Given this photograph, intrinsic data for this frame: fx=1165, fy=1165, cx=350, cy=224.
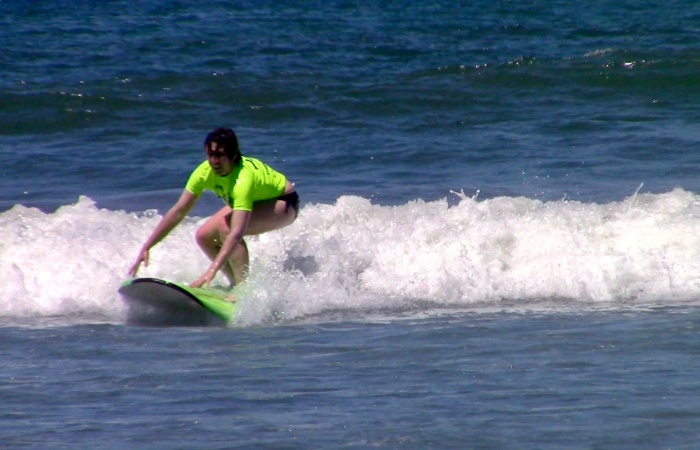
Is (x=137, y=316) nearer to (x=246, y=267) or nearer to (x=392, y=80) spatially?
(x=246, y=267)

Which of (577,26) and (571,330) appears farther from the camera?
(577,26)

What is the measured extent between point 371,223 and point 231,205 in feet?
7.88

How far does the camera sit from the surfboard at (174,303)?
7.55 m

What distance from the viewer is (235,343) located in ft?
23.3

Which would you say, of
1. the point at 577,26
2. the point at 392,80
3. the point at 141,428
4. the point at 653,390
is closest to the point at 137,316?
the point at 141,428

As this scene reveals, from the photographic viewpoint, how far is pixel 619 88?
15039 millimetres

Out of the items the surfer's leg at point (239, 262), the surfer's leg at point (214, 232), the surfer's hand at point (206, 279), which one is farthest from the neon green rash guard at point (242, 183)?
the surfer's hand at point (206, 279)

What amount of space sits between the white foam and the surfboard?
183mm

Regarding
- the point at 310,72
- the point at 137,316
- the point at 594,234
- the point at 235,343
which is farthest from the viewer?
the point at 310,72

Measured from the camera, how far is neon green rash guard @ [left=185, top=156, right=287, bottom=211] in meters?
7.59

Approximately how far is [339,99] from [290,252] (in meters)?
5.90

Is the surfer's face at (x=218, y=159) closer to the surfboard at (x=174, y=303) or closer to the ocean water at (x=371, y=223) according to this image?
the surfboard at (x=174, y=303)

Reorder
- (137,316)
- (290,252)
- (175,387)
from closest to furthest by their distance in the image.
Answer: (175,387) → (137,316) → (290,252)

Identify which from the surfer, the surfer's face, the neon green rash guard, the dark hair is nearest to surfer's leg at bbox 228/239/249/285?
the surfer
